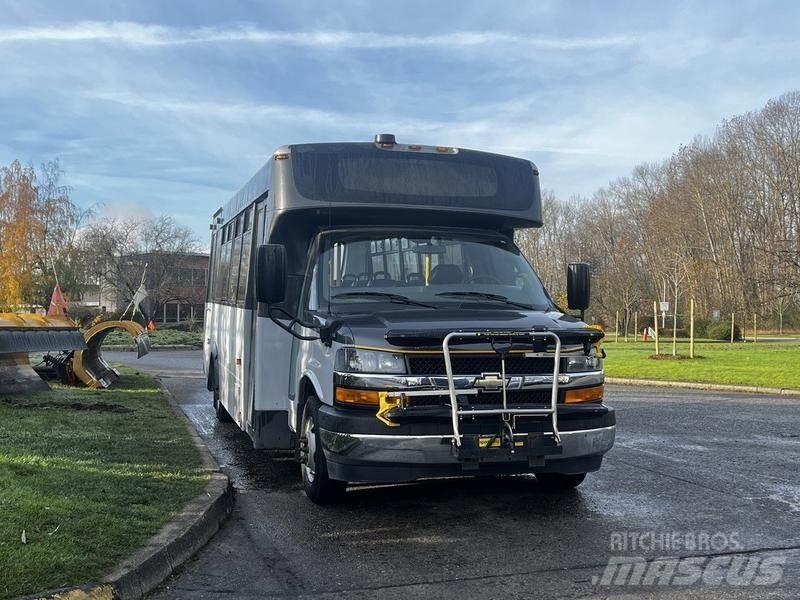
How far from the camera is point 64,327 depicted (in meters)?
13.2

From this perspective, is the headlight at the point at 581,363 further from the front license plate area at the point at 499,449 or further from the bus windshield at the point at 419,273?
the bus windshield at the point at 419,273

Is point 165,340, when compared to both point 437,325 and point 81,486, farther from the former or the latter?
point 437,325

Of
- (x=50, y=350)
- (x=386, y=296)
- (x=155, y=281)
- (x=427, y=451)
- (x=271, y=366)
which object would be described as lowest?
(x=427, y=451)

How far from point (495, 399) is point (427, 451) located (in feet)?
1.94

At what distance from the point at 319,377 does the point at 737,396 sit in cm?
1235

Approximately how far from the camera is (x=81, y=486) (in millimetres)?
5867

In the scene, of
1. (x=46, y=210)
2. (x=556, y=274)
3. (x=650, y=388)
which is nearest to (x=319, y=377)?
(x=650, y=388)

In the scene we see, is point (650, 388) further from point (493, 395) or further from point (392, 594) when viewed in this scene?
point (392, 594)

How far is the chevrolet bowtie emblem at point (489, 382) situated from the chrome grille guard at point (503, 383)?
3cm

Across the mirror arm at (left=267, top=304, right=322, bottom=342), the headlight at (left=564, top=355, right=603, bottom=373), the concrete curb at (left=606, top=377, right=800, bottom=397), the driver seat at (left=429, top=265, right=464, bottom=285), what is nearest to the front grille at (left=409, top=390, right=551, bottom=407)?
the headlight at (left=564, top=355, right=603, bottom=373)

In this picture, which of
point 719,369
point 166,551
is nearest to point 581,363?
point 166,551

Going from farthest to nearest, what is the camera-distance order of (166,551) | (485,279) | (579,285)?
(579,285) → (485,279) → (166,551)

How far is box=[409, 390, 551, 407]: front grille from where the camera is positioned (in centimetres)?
521

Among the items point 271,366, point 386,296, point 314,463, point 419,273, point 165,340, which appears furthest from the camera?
point 165,340
